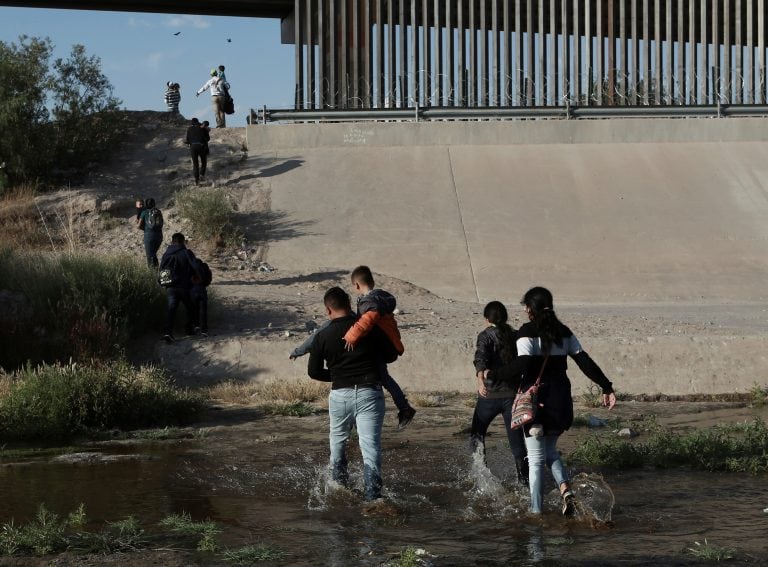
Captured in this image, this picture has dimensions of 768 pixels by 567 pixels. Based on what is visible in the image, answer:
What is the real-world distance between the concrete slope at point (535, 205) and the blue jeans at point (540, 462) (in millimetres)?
12193

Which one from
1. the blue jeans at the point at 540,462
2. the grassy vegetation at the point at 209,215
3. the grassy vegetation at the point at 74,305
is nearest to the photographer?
the blue jeans at the point at 540,462

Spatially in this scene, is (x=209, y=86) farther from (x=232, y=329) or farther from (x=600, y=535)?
(x=600, y=535)

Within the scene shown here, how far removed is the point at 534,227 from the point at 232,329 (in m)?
8.90

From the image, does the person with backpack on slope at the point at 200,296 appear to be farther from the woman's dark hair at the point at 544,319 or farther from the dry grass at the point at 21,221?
the woman's dark hair at the point at 544,319

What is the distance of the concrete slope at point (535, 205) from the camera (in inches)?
826

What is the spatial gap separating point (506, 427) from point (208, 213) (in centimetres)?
1423

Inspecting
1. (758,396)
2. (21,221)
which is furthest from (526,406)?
(21,221)

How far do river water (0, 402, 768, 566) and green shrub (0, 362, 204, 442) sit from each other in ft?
2.15

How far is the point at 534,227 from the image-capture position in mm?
22812

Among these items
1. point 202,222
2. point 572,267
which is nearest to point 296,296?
point 202,222

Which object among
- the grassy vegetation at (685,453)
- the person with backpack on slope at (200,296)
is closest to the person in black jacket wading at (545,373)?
the grassy vegetation at (685,453)

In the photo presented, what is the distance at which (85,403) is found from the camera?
→ 38.2 feet

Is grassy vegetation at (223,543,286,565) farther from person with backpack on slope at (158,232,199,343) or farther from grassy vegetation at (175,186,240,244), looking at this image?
grassy vegetation at (175,186,240,244)

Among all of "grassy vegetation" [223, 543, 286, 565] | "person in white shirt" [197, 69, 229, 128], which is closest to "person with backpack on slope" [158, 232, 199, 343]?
"grassy vegetation" [223, 543, 286, 565]
